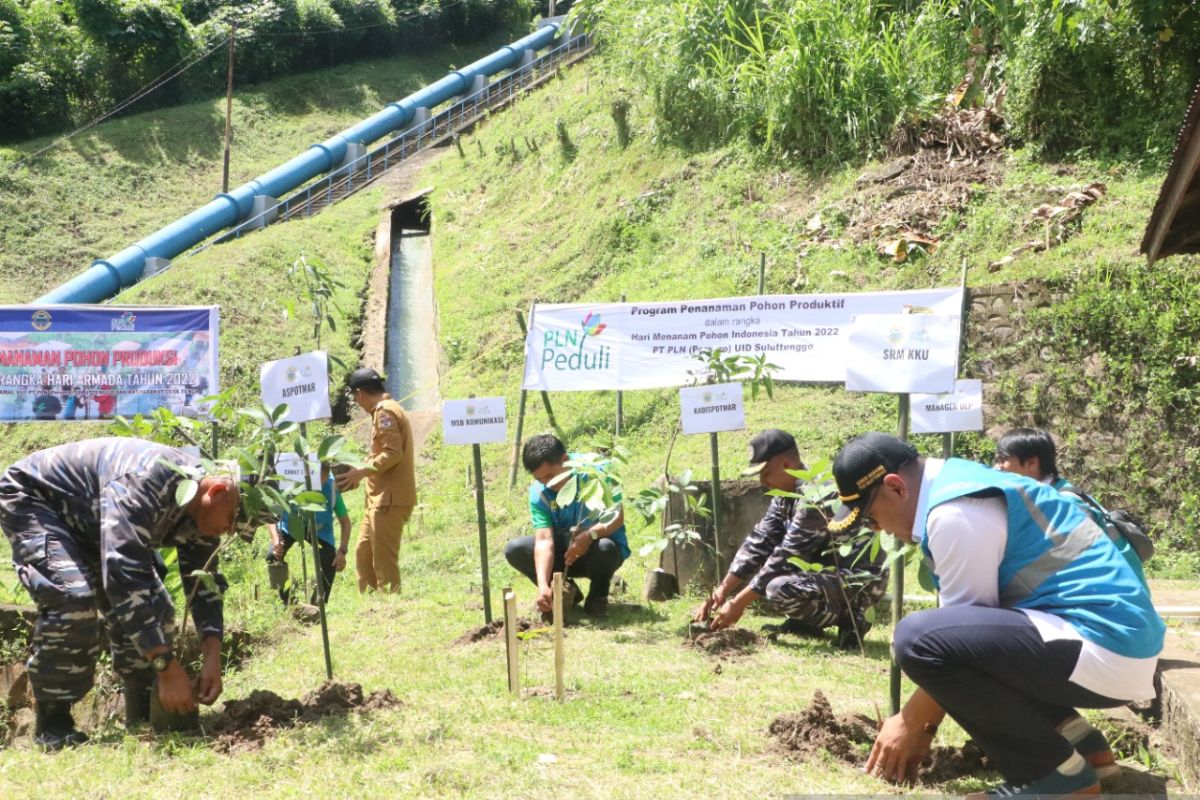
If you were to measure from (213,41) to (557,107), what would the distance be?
14.2m

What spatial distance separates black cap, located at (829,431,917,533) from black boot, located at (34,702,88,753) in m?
3.22

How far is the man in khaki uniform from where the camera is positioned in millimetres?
7371

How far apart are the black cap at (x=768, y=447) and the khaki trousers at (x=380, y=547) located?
306 cm

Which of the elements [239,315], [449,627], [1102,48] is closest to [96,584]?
[449,627]

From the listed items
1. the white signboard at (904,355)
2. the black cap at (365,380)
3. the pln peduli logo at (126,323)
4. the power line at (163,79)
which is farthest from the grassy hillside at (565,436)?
the power line at (163,79)

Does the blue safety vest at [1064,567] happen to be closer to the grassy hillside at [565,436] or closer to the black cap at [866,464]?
the black cap at [866,464]

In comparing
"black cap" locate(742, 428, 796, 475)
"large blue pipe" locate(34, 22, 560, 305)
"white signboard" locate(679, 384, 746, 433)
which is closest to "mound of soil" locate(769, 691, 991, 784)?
"black cap" locate(742, 428, 796, 475)

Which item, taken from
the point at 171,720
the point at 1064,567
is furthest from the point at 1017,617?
the point at 171,720

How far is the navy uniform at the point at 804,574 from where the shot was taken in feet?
17.5

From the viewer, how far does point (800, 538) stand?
5336mm

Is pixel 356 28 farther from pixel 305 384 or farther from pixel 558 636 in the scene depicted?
pixel 558 636

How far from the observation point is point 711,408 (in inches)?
244

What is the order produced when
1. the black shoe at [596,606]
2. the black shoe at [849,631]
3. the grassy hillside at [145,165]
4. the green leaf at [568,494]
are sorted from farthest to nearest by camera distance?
1. the grassy hillside at [145,165]
2. the black shoe at [596,606]
3. the black shoe at [849,631]
4. the green leaf at [568,494]

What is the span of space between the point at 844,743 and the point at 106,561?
277cm
